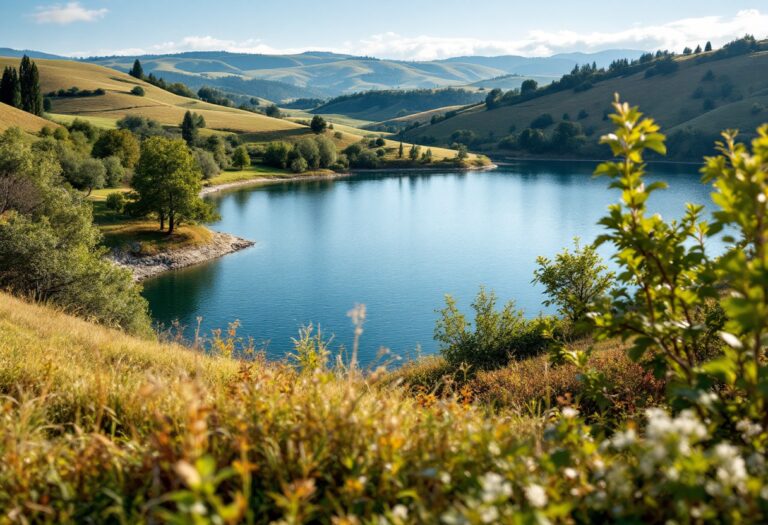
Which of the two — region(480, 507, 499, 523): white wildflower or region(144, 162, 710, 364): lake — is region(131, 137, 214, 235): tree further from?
region(480, 507, 499, 523): white wildflower

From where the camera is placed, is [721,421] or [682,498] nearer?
[682,498]

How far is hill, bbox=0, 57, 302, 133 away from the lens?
15712cm

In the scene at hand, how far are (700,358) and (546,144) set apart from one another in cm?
16667

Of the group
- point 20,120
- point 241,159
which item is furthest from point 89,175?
point 241,159

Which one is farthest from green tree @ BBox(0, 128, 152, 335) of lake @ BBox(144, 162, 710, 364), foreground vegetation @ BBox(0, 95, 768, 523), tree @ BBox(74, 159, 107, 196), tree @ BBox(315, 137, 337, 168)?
tree @ BBox(315, 137, 337, 168)

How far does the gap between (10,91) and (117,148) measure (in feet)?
121

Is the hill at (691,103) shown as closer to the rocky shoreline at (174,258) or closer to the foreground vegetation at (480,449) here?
the rocky shoreline at (174,258)

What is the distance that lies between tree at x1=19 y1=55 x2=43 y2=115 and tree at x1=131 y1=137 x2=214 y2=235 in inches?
2796

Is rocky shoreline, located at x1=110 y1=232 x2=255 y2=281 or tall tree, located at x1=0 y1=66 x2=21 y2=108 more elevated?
tall tree, located at x1=0 y1=66 x2=21 y2=108

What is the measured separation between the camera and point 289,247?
6241 centimetres

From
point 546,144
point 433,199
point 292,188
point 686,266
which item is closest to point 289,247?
point 433,199

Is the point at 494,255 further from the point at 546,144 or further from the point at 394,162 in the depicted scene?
the point at 546,144

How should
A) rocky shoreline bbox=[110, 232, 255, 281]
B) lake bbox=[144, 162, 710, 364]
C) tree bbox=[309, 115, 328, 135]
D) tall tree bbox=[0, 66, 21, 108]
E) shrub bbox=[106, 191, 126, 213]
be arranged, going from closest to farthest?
1. lake bbox=[144, 162, 710, 364]
2. rocky shoreline bbox=[110, 232, 255, 281]
3. shrub bbox=[106, 191, 126, 213]
4. tall tree bbox=[0, 66, 21, 108]
5. tree bbox=[309, 115, 328, 135]

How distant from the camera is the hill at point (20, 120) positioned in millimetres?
92812
